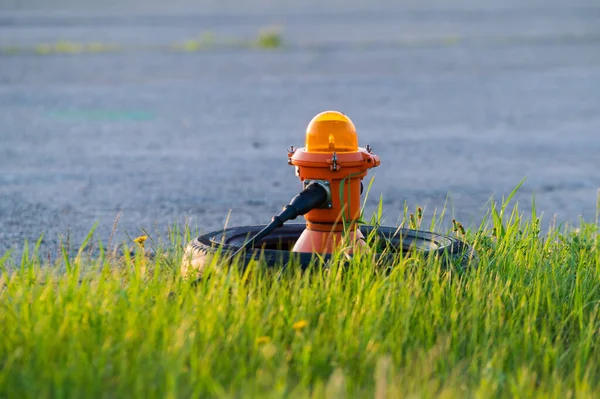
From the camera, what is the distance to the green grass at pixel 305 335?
2.59 m

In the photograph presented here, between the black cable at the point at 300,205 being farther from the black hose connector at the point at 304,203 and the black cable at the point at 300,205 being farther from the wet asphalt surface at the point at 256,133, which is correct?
the wet asphalt surface at the point at 256,133

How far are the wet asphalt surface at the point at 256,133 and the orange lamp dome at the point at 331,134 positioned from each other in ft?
3.83

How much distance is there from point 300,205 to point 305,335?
822 millimetres

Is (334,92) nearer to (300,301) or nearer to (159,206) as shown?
(159,206)

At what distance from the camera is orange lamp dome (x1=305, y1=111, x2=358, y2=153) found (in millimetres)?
3758

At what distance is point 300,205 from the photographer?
12.0ft

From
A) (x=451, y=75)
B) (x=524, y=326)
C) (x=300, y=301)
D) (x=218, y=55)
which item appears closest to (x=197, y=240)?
(x=300, y=301)

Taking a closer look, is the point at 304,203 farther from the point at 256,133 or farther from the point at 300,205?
the point at 256,133

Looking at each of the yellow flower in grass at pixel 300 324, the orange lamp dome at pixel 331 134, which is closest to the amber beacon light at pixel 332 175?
the orange lamp dome at pixel 331 134

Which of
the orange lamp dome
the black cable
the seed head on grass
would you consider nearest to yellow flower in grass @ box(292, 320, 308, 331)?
the black cable

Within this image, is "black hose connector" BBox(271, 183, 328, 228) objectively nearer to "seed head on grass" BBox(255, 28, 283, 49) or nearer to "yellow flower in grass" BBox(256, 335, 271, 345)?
"yellow flower in grass" BBox(256, 335, 271, 345)

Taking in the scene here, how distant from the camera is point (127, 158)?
8.62 m

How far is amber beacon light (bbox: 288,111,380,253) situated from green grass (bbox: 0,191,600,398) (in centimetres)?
31

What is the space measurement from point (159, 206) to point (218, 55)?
16.5 m
